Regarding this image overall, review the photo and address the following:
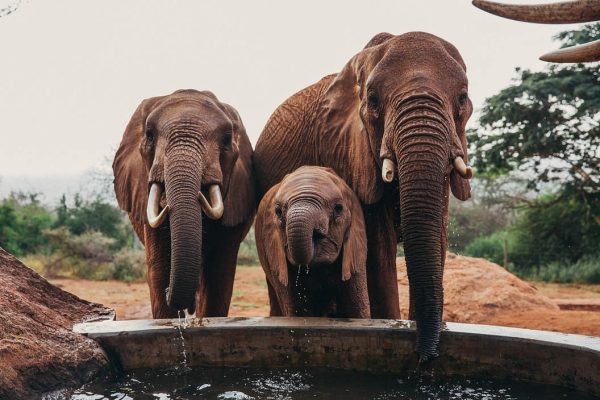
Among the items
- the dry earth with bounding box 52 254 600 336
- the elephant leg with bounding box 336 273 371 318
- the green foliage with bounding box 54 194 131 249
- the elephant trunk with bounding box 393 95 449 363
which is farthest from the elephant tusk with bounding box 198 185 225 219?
the green foliage with bounding box 54 194 131 249

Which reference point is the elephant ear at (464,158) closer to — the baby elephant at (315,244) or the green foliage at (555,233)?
the baby elephant at (315,244)

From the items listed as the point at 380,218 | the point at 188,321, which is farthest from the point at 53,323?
the point at 380,218

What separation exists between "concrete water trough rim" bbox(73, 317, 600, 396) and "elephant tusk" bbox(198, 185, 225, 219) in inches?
31.2

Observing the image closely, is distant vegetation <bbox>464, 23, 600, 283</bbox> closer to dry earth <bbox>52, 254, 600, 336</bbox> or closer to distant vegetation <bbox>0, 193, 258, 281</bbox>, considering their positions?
dry earth <bbox>52, 254, 600, 336</bbox>

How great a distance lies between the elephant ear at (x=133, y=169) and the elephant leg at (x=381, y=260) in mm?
1804

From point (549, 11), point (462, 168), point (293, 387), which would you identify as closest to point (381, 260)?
point (462, 168)

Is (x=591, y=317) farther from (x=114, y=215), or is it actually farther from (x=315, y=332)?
(x=114, y=215)

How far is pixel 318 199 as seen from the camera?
167 inches

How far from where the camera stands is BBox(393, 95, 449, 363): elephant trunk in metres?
4.03

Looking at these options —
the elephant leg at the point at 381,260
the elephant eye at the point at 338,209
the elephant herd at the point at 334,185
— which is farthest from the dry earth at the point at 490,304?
the elephant eye at the point at 338,209

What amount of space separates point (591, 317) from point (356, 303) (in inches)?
207

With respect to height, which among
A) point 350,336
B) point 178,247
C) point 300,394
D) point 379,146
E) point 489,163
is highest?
point 489,163

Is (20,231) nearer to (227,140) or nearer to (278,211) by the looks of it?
(227,140)

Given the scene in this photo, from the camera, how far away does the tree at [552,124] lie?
15445mm
